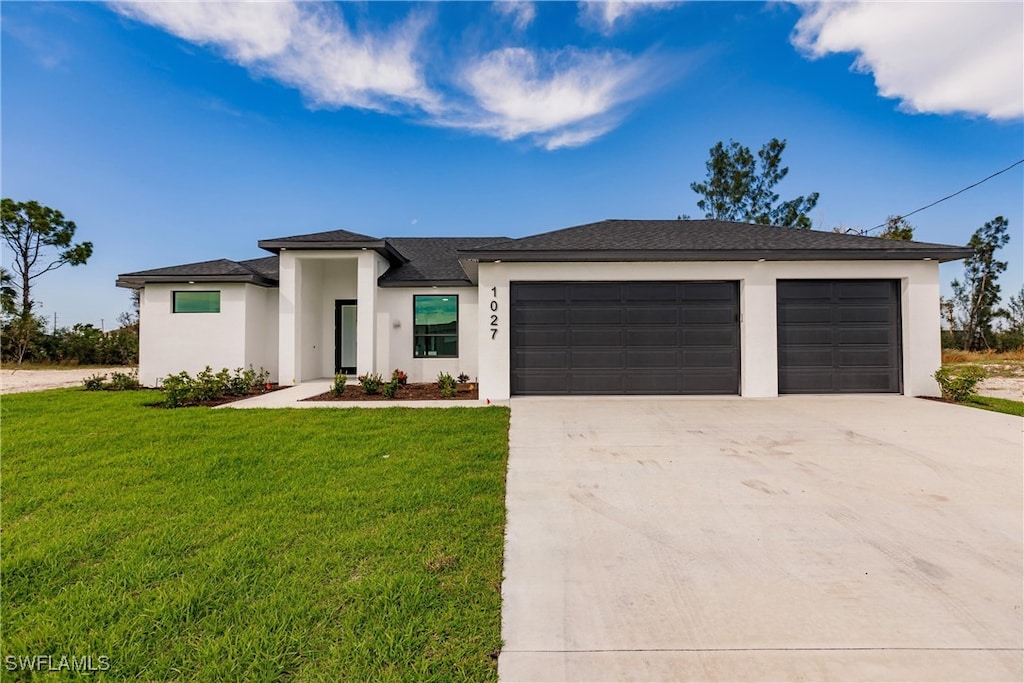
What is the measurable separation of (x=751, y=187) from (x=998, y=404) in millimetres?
18244

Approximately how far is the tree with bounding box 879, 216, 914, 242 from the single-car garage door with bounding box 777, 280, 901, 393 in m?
15.2

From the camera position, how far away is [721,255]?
27.3ft

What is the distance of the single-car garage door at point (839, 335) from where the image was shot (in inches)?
339

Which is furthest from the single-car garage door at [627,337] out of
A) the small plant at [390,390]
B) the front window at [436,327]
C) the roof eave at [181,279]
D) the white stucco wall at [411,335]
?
the roof eave at [181,279]

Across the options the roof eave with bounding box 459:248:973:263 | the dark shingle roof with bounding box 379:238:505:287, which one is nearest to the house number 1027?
the roof eave with bounding box 459:248:973:263

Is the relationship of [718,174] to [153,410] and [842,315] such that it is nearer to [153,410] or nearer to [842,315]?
[842,315]

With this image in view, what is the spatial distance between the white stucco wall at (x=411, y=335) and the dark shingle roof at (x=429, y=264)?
0.24 m

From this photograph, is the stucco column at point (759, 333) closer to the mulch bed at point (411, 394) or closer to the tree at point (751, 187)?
the mulch bed at point (411, 394)

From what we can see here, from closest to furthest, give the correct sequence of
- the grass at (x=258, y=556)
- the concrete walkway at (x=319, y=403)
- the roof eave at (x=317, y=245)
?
the grass at (x=258, y=556), the concrete walkway at (x=319, y=403), the roof eave at (x=317, y=245)

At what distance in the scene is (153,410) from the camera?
7.43 m

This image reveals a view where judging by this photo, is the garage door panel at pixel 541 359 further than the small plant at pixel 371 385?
No

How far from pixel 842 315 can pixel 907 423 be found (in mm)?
3151

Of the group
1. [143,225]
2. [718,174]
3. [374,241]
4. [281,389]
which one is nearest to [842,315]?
[374,241]

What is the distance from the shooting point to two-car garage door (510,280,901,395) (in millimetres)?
8617
